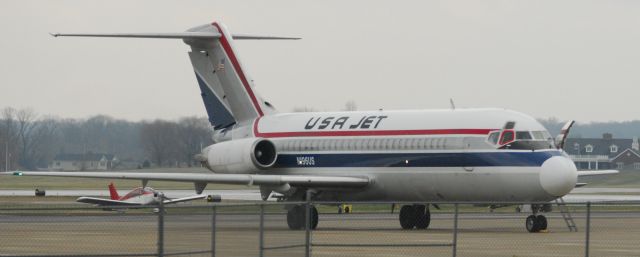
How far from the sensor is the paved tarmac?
19.9m

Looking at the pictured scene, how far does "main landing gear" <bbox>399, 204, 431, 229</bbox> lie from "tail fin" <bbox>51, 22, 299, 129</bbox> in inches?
291

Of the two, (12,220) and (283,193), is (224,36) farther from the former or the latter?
(12,220)

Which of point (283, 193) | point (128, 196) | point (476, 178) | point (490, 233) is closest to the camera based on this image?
point (490, 233)

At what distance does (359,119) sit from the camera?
36.7m

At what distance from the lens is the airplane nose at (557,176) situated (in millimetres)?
31875

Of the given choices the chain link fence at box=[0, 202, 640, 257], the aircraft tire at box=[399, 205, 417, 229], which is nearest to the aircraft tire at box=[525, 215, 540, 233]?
the chain link fence at box=[0, 202, 640, 257]

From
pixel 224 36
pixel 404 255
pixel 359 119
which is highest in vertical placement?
pixel 224 36

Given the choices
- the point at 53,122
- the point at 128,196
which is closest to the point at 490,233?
the point at 128,196

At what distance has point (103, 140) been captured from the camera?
168 metres

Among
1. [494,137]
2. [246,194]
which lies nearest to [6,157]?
[246,194]

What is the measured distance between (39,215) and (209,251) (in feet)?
8.32

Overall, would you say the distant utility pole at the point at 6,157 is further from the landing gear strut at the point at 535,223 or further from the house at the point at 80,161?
the landing gear strut at the point at 535,223

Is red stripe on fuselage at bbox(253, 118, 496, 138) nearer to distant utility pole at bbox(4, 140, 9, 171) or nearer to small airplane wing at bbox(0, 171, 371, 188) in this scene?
small airplane wing at bbox(0, 171, 371, 188)

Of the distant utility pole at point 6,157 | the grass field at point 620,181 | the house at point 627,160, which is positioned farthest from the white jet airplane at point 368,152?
the house at point 627,160
